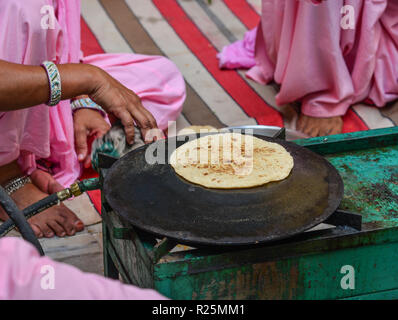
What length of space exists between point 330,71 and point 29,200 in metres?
1.72

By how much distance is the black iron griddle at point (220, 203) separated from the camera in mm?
1521

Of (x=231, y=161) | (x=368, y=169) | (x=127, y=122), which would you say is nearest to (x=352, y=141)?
(x=368, y=169)

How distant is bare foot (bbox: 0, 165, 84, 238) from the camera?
2.60 m

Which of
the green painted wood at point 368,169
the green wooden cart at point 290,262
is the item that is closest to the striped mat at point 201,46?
the green painted wood at point 368,169

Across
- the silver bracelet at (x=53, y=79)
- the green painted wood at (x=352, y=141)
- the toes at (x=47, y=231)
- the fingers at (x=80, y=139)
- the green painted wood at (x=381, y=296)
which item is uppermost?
the silver bracelet at (x=53, y=79)

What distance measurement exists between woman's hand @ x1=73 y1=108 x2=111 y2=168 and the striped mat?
60 centimetres

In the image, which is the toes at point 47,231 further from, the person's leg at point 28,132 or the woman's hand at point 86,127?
the woman's hand at point 86,127

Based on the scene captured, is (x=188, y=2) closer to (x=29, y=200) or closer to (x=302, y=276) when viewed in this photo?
(x=29, y=200)

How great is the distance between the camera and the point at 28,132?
2.64 metres

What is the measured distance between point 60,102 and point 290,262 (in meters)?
1.52

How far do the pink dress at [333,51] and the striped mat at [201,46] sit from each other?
124 mm

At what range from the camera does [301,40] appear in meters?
3.16

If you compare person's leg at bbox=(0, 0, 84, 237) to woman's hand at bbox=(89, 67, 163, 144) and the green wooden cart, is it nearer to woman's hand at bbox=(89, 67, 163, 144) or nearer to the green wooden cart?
woman's hand at bbox=(89, 67, 163, 144)
